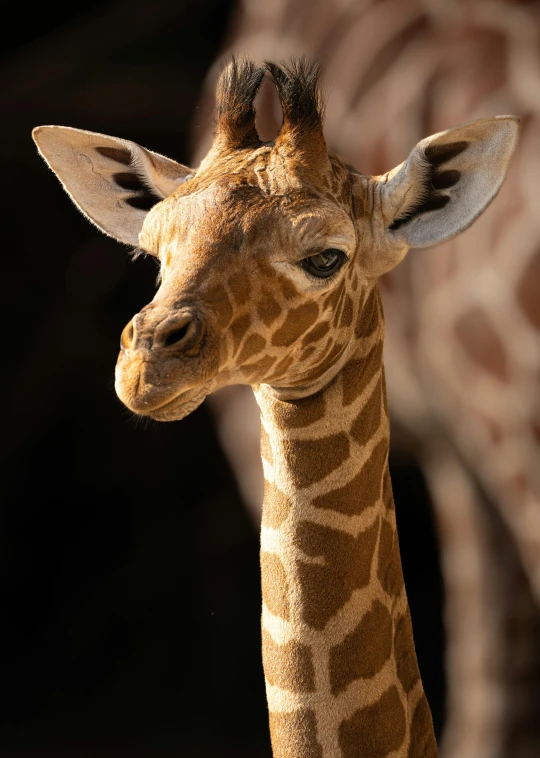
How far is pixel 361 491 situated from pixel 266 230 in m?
0.41

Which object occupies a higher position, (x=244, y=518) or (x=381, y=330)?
(x=381, y=330)

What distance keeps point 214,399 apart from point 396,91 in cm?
122

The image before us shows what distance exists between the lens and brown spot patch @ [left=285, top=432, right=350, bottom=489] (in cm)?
165

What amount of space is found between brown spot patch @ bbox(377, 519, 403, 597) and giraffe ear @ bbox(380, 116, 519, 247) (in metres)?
0.43

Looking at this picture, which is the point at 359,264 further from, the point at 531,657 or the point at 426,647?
the point at 426,647

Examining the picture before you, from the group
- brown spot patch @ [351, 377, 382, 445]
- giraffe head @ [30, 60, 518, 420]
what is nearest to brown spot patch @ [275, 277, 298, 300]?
giraffe head @ [30, 60, 518, 420]

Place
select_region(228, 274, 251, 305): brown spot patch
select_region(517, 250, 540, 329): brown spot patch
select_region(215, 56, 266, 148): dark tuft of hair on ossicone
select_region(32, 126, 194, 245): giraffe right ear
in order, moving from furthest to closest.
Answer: select_region(517, 250, 540, 329): brown spot patch < select_region(32, 126, 194, 245): giraffe right ear < select_region(215, 56, 266, 148): dark tuft of hair on ossicone < select_region(228, 274, 251, 305): brown spot patch

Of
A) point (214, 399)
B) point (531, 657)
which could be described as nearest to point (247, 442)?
point (214, 399)

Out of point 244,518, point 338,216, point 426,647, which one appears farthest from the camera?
point 244,518

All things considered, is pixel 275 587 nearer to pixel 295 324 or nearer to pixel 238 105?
pixel 295 324

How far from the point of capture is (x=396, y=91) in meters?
3.19

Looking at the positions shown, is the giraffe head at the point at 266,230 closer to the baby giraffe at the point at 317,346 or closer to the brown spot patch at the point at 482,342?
the baby giraffe at the point at 317,346

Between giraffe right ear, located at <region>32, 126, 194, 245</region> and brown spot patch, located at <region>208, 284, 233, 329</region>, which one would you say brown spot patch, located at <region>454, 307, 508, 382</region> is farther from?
brown spot patch, located at <region>208, 284, 233, 329</region>

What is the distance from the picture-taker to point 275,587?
165cm
